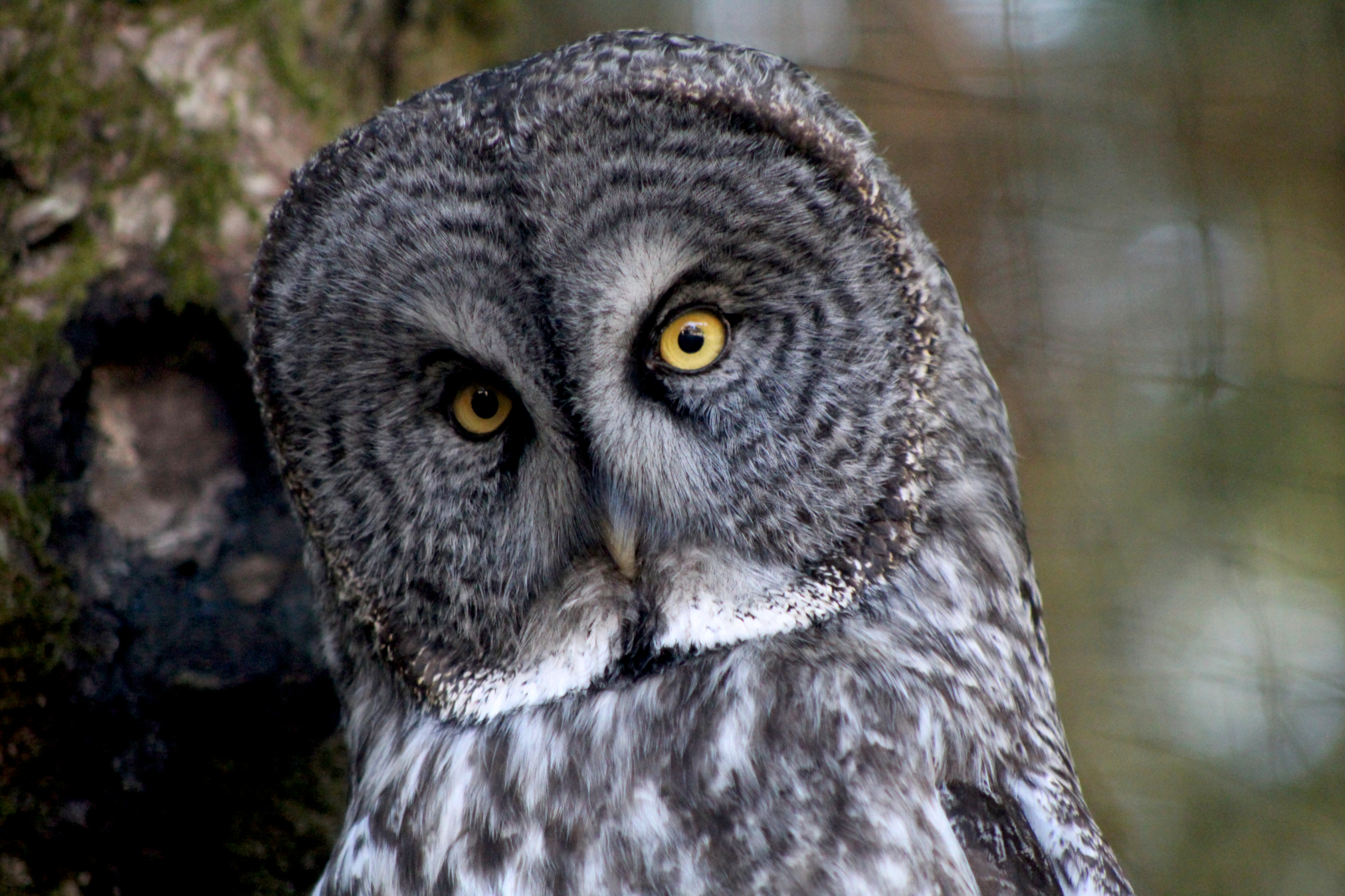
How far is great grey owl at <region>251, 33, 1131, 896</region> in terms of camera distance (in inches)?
45.0

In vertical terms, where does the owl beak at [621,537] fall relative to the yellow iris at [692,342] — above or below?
below

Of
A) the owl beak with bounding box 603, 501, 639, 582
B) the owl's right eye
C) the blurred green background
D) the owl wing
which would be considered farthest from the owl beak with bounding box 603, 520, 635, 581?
the blurred green background

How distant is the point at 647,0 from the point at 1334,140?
4.83 feet

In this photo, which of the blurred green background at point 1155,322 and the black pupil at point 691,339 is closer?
the black pupil at point 691,339

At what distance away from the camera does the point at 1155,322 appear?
90.0 inches

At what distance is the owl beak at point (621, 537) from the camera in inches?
48.0

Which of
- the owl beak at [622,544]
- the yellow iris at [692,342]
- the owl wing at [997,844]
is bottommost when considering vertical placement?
the owl wing at [997,844]

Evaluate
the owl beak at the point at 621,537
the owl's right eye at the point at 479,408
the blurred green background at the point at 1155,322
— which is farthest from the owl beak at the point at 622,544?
the blurred green background at the point at 1155,322

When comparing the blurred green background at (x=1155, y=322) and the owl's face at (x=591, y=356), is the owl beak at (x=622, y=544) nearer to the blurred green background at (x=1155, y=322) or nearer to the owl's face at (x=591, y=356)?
the owl's face at (x=591, y=356)

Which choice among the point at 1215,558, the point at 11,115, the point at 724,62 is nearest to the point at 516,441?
the point at 724,62

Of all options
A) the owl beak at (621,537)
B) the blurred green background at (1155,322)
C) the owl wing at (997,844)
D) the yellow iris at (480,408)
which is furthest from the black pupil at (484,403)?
the blurred green background at (1155,322)

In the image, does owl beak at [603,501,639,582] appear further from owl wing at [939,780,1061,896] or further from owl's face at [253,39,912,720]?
owl wing at [939,780,1061,896]

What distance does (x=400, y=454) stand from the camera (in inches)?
50.8

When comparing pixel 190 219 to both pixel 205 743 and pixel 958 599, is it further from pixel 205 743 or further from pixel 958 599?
pixel 958 599
